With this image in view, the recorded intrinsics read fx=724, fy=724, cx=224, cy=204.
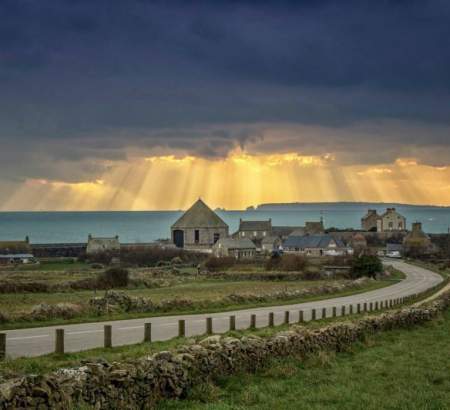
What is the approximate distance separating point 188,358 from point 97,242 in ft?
403

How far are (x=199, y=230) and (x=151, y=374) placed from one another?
13007cm

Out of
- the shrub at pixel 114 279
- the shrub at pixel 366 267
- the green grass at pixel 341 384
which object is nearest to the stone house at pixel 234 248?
the shrub at pixel 366 267

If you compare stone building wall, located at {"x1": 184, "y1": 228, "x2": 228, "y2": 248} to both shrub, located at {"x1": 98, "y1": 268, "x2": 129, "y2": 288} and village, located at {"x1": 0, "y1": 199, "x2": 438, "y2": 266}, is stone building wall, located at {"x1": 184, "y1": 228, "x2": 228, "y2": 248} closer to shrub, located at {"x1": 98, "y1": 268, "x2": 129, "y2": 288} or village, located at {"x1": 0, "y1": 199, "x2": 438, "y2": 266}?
village, located at {"x1": 0, "y1": 199, "x2": 438, "y2": 266}

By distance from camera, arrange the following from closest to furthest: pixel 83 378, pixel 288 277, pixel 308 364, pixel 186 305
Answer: pixel 83 378 → pixel 308 364 → pixel 186 305 → pixel 288 277

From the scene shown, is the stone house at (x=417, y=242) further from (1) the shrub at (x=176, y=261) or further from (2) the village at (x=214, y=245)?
(1) the shrub at (x=176, y=261)

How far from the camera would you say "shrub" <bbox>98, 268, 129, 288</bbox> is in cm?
5906

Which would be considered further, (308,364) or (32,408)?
(308,364)

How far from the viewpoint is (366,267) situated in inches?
3044

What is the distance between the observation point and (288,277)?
7888 cm

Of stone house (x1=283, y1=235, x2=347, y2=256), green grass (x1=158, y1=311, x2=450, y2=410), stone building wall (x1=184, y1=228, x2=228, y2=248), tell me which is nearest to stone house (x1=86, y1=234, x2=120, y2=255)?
stone building wall (x1=184, y1=228, x2=228, y2=248)

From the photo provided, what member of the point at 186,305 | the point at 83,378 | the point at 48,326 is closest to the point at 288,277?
the point at 186,305

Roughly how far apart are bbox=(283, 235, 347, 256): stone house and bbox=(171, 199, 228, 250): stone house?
13.6 meters

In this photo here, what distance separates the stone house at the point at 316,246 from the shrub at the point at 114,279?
8061 cm

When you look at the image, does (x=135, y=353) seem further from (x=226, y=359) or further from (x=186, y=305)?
(x=186, y=305)
